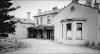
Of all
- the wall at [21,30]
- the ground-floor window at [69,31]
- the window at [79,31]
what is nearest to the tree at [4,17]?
the ground-floor window at [69,31]

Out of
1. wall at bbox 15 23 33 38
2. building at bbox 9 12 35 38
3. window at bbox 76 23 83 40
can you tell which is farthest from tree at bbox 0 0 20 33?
wall at bbox 15 23 33 38

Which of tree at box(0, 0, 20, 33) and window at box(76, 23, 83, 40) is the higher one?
tree at box(0, 0, 20, 33)

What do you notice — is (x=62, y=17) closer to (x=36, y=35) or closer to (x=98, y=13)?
(x=98, y=13)

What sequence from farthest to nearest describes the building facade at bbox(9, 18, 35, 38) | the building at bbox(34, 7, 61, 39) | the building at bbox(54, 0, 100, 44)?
the building facade at bbox(9, 18, 35, 38), the building at bbox(34, 7, 61, 39), the building at bbox(54, 0, 100, 44)

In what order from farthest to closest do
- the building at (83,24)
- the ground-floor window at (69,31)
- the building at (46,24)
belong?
the building at (46,24)
the ground-floor window at (69,31)
the building at (83,24)

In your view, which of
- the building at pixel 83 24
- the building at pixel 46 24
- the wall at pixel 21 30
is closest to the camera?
the building at pixel 83 24

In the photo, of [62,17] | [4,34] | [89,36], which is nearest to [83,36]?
[89,36]

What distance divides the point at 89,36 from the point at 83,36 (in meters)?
0.84

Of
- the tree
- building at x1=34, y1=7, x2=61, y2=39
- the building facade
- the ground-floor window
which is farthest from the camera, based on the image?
the building facade

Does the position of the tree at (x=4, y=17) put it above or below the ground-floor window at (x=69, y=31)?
above

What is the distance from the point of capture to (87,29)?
1389 centimetres

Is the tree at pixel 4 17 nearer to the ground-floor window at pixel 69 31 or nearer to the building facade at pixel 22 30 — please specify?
the ground-floor window at pixel 69 31

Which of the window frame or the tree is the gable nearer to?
the window frame

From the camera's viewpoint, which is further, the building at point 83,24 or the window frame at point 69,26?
the window frame at point 69,26
